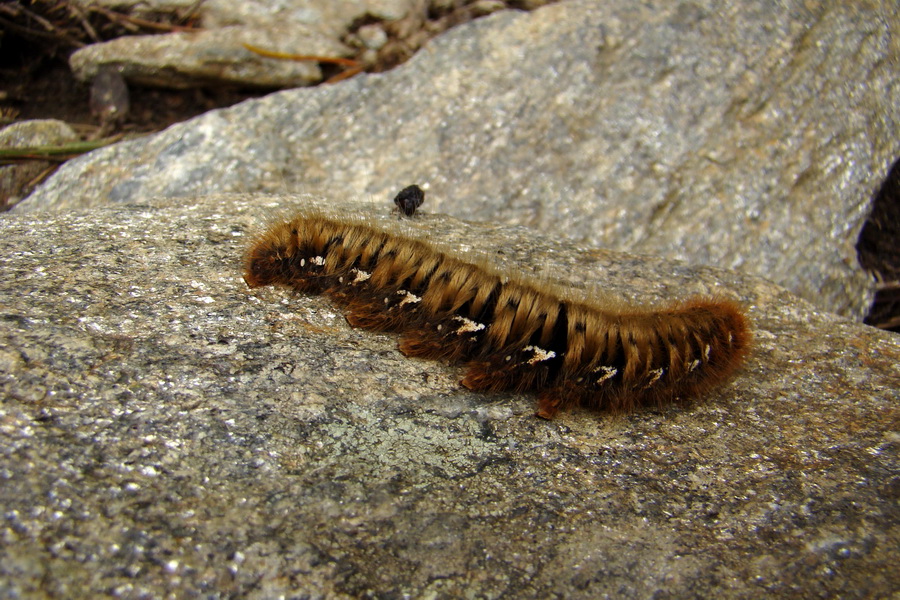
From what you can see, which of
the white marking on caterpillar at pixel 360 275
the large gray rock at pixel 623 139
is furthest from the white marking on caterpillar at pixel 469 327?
the large gray rock at pixel 623 139

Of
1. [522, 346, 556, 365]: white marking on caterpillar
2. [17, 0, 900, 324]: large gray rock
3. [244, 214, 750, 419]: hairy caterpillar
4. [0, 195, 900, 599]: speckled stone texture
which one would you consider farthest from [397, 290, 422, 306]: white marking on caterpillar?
[17, 0, 900, 324]: large gray rock

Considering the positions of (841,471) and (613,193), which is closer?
(841,471)

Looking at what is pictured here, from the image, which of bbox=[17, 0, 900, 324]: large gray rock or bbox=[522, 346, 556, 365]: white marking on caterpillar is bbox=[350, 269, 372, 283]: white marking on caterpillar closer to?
bbox=[522, 346, 556, 365]: white marking on caterpillar

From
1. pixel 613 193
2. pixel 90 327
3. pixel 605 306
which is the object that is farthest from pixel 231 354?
pixel 613 193

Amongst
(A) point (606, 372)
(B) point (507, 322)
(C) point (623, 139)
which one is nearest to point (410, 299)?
(B) point (507, 322)

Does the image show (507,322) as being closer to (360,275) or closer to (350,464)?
(360,275)

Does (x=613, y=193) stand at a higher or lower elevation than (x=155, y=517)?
higher

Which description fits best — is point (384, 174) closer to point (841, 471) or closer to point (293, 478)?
point (293, 478)
